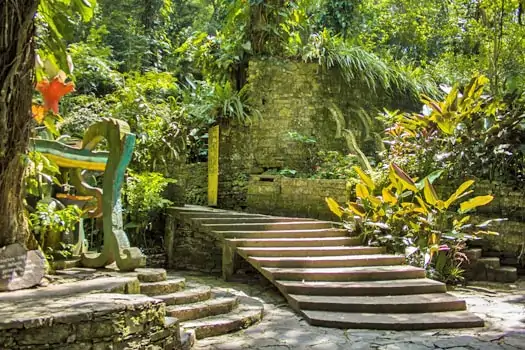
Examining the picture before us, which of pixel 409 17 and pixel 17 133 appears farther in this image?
pixel 409 17

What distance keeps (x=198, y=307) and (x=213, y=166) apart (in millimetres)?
5015

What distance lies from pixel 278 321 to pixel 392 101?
7.24 meters

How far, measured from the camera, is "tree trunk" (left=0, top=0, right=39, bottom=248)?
3.08 m

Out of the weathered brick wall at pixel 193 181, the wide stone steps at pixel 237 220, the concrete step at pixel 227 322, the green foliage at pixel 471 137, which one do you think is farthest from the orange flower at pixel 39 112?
the weathered brick wall at pixel 193 181

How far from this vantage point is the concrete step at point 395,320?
3955mm

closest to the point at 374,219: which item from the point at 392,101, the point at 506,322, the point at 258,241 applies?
the point at 258,241

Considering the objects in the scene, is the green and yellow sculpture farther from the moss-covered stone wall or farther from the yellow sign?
the moss-covered stone wall

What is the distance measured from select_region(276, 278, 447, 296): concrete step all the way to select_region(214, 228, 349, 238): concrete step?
1.33 m

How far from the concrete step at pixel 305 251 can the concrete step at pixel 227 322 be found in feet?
3.94

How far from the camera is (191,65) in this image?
12.9 m

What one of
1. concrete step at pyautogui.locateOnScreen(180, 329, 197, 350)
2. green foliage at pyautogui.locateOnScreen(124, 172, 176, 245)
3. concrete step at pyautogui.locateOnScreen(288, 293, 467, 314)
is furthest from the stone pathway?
green foliage at pyautogui.locateOnScreen(124, 172, 176, 245)

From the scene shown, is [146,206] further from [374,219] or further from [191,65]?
[191,65]

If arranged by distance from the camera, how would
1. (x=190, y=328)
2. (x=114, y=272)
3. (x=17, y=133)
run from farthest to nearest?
(x=114, y=272), (x=190, y=328), (x=17, y=133)

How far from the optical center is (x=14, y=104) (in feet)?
10.4
